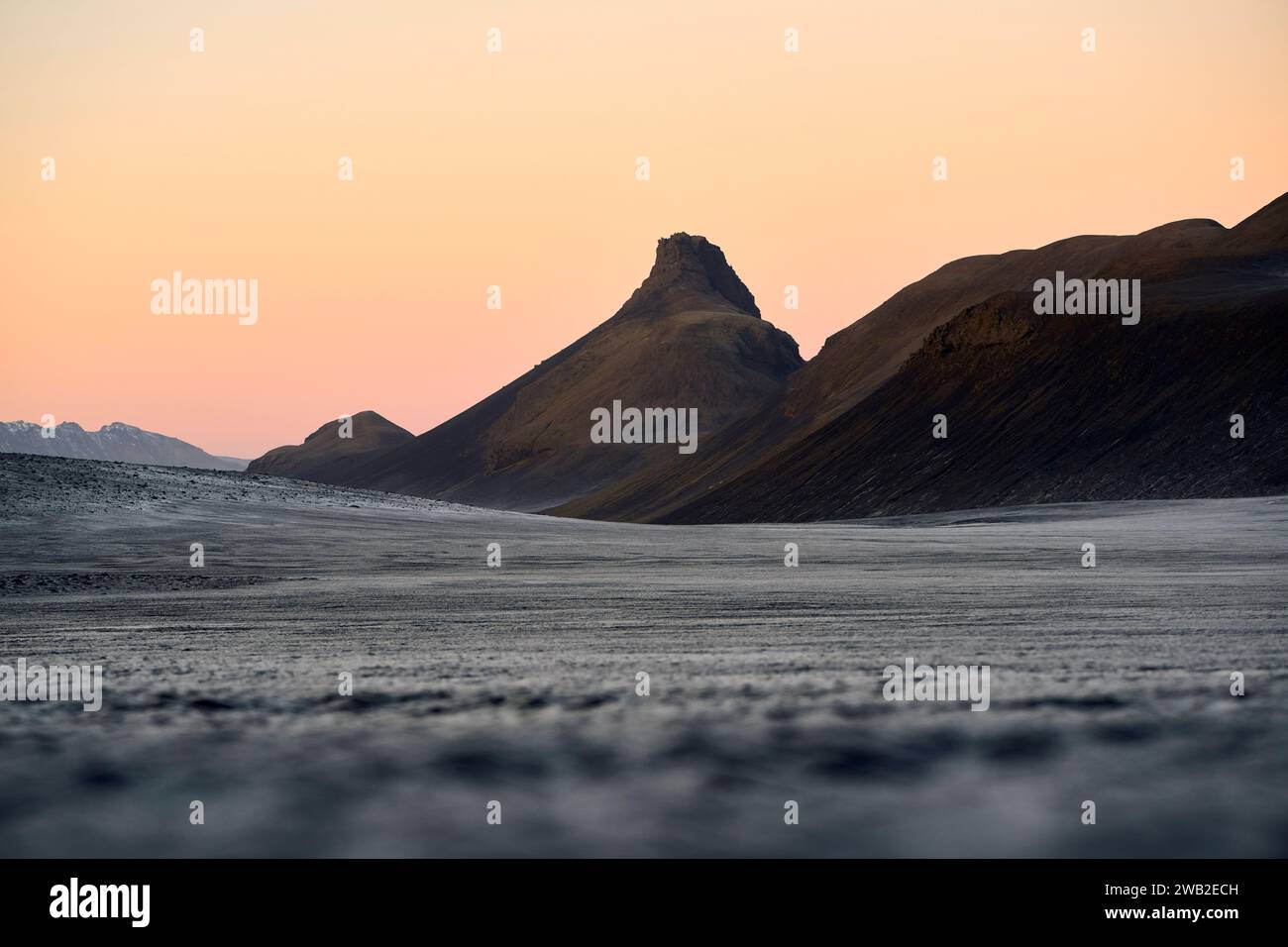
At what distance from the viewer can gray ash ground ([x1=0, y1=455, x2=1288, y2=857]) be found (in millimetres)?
4777

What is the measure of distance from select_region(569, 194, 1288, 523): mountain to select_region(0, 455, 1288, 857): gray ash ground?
3388 inches

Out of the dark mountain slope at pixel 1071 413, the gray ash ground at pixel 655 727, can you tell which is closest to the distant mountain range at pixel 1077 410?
the dark mountain slope at pixel 1071 413

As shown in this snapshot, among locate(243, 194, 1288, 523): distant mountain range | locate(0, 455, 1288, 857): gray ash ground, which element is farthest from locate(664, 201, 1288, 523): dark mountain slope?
locate(0, 455, 1288, 857): gray ash ground

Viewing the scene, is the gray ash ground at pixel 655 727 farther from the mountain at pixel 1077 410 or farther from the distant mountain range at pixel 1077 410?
the distant mountain range at pixel 1077 410

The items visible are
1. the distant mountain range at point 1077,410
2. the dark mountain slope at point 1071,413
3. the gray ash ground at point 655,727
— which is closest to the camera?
the gray ash ground at point 655,727

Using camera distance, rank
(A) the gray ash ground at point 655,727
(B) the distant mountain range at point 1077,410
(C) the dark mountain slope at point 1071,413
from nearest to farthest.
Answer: (A) the gray ash ground at point 655,727
(C) the dark mountain slope at point 1071,413
(B) the distant mountain range at point 1077,410

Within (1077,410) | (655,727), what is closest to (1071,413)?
(1077,410)

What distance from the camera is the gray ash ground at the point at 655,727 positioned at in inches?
188

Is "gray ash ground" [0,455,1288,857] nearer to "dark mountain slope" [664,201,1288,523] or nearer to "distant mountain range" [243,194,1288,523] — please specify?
"dark mountain slope" [664,201,1288,523]

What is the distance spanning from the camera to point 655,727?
638 centimetres

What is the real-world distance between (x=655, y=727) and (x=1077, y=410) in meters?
115

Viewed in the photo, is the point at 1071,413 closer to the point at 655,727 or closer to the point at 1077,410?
the point at 1077,410

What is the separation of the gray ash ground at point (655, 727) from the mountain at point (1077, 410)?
8605cm
